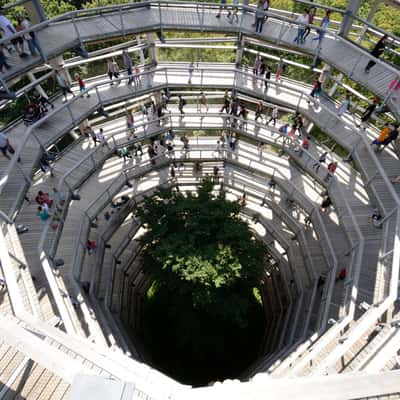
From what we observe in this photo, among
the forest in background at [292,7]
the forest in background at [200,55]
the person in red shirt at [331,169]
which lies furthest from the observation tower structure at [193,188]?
the forest in background at [292,7]

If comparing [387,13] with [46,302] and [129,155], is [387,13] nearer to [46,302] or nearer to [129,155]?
[129,155]

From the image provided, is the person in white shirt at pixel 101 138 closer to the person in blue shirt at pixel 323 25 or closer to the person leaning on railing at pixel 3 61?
the person leaning on railing at pixel 3 61

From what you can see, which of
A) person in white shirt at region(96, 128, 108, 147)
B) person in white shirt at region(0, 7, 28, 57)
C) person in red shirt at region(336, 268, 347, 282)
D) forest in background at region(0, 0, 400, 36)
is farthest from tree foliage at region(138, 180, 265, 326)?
forest in background at region(0, 0, 400, 36)

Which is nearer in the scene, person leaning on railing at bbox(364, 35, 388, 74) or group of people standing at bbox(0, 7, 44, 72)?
group of people standing at bbox(0, 7, 44, 72)

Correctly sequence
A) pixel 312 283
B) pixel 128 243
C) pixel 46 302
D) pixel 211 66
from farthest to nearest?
pixel 128 243, pixel 211 66, pixel 312 283, pixel 46 302

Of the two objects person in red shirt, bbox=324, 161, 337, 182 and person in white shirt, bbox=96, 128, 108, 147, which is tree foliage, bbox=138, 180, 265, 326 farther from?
person in red shirt, bbox=324, 161, 337, 182

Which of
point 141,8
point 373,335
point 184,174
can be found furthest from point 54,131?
point 373,335

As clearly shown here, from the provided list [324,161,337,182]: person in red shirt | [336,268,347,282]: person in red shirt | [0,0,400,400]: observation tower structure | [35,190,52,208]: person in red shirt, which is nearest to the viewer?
[0,0,400,400]: observation tower structure
